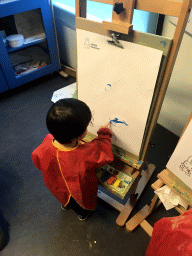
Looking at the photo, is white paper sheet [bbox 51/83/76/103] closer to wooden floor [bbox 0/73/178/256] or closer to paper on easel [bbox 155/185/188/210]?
wooden floor [bbox 0/73/178/256]

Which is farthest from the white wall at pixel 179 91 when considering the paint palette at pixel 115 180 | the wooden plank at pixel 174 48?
the paint palette at pixel 115 180

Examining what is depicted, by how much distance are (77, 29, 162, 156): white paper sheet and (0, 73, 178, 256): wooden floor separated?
0.61 m

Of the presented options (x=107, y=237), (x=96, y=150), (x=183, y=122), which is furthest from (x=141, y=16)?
(x=107, y=237)

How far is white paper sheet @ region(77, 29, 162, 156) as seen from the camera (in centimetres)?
75

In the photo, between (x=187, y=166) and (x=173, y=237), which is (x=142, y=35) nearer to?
(x=187, y=166)

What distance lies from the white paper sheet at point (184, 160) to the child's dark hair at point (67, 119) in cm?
41

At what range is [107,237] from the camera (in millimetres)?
1248

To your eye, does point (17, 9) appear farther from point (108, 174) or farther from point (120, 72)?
point (108, 174)

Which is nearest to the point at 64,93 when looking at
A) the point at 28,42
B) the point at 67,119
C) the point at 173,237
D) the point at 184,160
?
the point at 28,42

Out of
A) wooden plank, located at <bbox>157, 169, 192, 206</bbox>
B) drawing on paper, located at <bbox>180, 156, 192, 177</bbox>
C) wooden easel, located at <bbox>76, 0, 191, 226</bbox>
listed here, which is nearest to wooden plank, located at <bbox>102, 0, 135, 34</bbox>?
wooden easel, located at <bbox>76, 0, 191, 226</bbox>

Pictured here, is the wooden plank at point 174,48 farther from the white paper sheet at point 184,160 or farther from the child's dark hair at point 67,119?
the child's dark hair at point 67,119

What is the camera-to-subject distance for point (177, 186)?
3.03 feet

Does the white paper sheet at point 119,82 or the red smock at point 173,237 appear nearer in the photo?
the red smock at point 173,237

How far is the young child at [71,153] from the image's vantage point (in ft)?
2.47
